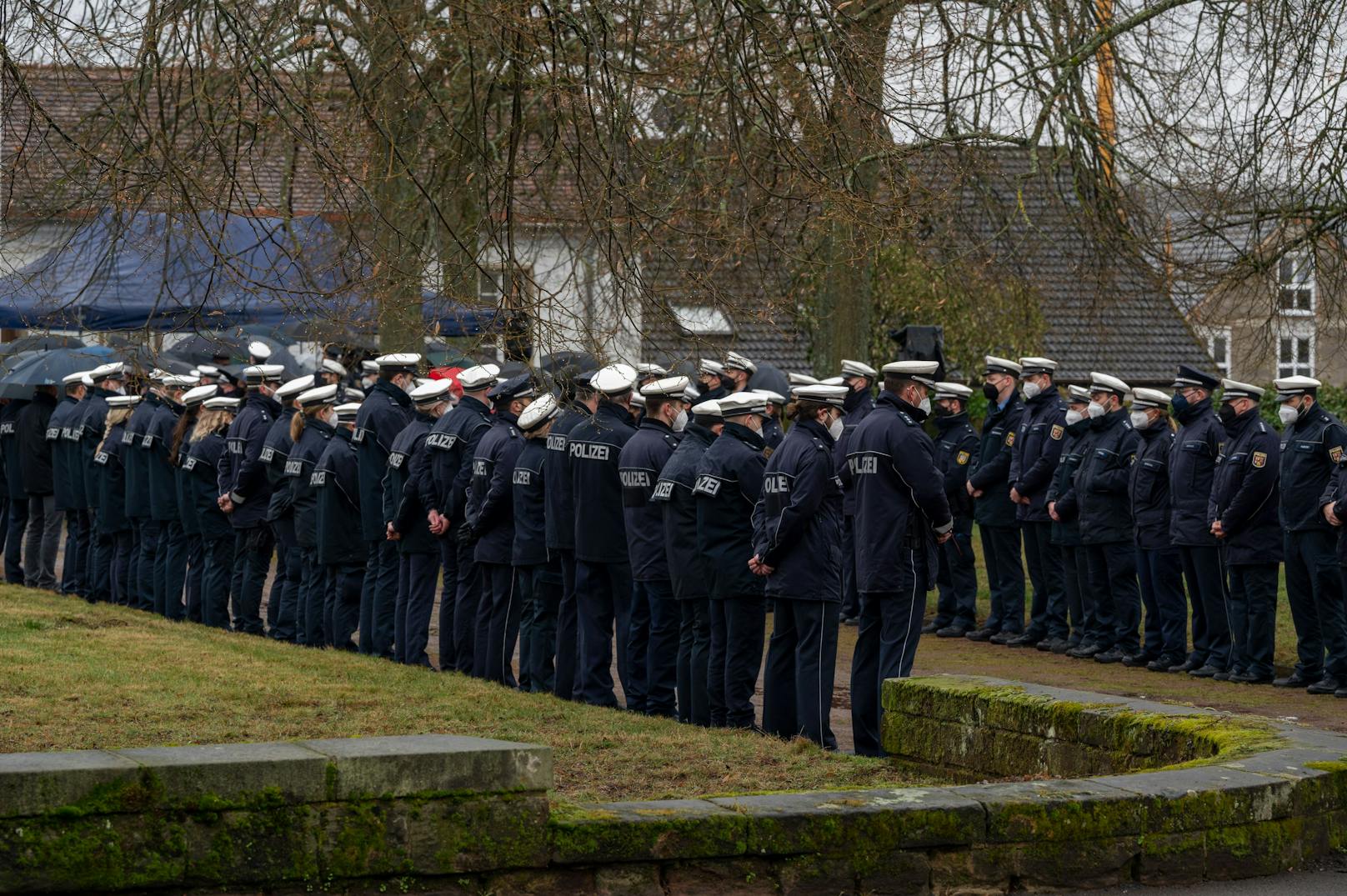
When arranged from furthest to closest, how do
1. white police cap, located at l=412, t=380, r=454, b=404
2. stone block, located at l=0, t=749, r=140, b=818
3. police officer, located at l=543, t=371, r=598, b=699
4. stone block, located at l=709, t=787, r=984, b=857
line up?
white police cap, located at l=412, t=380, r=454, b=404 → police officer, located at l=543, t=371, r=598, b=699 → stone block, located at l=709, t=787, r=984, b=857 → stone block, located at l=0, t=749, r=140, b=818

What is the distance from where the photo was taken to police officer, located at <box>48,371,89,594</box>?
19.0m

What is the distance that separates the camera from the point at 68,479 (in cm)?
1900

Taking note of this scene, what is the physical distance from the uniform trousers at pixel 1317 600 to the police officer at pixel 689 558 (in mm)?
4407

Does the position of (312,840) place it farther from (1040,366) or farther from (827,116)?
(1040,366)

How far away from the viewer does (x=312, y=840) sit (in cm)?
560

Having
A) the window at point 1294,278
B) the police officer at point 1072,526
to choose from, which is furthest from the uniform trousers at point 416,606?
the window at point 1294,278

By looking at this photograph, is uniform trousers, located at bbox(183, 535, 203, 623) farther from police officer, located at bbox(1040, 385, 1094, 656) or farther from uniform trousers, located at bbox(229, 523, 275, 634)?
police officer, located at bbox(1040, 385, 1094, 656)

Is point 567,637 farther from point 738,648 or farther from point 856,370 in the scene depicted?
point 856,370

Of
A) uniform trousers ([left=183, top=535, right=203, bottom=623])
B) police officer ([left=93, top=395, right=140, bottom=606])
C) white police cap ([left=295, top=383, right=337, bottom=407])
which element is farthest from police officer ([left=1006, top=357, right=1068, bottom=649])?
police officer ([left=93, top=395, right=140, bottom=606])

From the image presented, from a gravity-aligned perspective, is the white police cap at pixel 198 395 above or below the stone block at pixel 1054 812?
above

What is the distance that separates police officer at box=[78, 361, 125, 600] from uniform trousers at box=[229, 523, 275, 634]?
7.23 feet

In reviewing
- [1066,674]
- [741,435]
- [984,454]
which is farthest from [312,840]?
[984,454]

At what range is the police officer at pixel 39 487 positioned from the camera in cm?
1953

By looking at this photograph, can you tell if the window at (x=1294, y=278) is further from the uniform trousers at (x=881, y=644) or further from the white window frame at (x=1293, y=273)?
the uniform trousers at (x=881, y=644)
